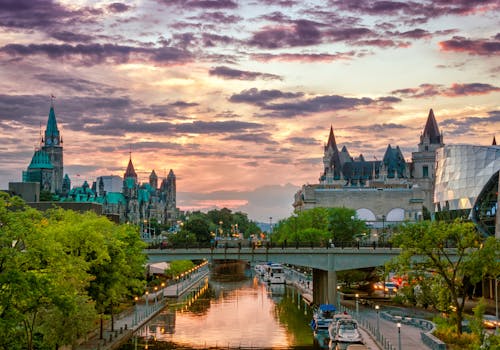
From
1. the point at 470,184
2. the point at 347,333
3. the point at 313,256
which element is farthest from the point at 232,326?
the point at 470,184

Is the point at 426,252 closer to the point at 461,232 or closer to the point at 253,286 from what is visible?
the point at 461,232

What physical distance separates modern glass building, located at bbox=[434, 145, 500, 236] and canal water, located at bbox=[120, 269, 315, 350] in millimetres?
28899

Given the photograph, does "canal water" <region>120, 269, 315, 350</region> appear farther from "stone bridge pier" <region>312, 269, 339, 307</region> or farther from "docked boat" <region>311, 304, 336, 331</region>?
"stone bridge pier" <region>312, 269, 339, 307</region>

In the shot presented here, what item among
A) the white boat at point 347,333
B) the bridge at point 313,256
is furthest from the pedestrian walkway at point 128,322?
the white boat at point 347,333

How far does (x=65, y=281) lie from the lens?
50.6 metres

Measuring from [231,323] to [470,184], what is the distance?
183 ft

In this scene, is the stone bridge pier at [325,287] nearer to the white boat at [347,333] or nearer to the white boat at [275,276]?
the white boat at [347,333]

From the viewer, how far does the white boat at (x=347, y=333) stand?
66.1m

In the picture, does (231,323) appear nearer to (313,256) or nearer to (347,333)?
(313,256)

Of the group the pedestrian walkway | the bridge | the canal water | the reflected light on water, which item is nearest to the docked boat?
the canal water

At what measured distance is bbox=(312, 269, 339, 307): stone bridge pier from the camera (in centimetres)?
9488

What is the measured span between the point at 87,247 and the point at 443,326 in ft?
93.1

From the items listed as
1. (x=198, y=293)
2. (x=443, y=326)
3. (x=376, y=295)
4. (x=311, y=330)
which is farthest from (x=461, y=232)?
(x=198, y=293)

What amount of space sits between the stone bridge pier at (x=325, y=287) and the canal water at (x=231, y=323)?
7.46ft
